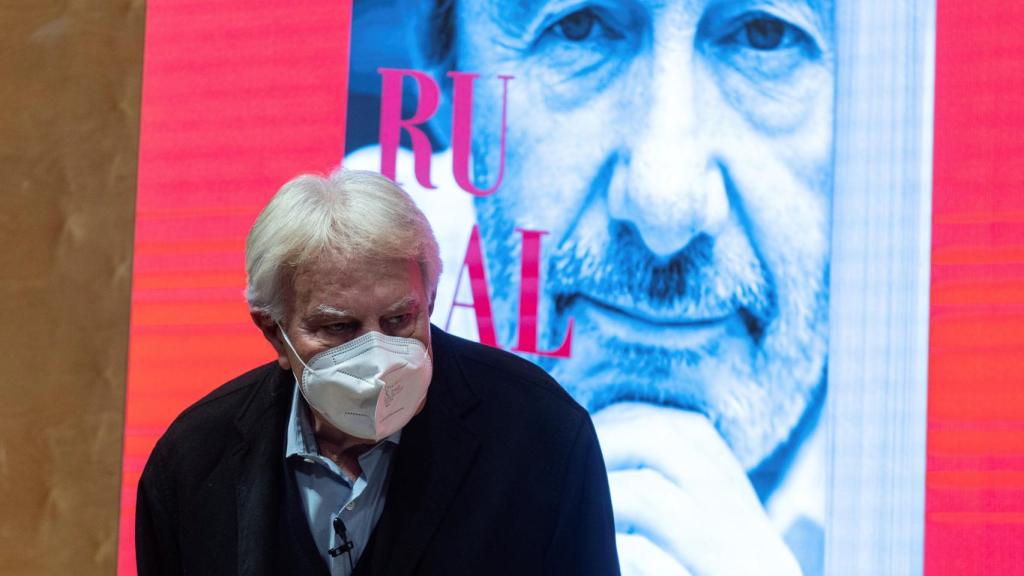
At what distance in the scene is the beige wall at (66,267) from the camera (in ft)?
3.39

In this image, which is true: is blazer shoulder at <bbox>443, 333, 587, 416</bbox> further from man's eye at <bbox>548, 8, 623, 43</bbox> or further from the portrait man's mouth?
man's eye at <bbox>548, 8, 623, 43</bbox>

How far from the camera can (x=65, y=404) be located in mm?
1059

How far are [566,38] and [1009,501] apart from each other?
147 cm

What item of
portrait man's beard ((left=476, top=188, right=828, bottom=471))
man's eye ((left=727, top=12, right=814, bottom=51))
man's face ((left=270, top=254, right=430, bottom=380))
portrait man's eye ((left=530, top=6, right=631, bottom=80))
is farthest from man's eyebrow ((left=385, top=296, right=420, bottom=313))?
man's eye ((left=727, top=12, right=814, bottom=51))

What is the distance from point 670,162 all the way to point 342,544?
153 cm

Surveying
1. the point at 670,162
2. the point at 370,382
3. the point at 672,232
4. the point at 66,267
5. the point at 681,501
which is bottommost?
the point at 681,501

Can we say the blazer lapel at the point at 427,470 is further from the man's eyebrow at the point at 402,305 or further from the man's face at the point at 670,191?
the man's face at the point at 670,191

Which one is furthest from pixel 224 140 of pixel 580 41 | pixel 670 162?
pixel 670 162

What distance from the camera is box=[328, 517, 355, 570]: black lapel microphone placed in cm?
145

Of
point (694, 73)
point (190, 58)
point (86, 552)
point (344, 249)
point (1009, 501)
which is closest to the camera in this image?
point (86, 552)

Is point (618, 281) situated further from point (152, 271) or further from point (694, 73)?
point (152, 271)

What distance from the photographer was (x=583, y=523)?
149 centimetres

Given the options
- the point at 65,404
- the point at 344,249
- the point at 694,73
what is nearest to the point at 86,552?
the point at 65,404

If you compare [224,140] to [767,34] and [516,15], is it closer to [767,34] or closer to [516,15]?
[516,15]
